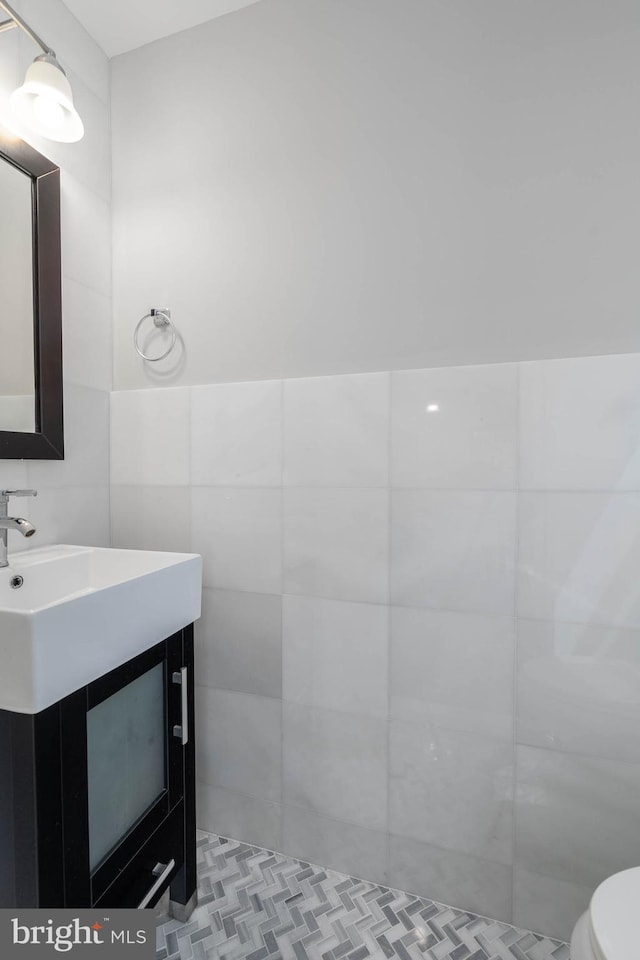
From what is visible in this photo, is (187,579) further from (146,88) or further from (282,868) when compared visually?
(146,88)

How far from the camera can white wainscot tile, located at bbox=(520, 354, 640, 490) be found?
112cm

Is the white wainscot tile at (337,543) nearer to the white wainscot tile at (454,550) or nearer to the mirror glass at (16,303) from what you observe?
the white wainscot tile at (454,550)

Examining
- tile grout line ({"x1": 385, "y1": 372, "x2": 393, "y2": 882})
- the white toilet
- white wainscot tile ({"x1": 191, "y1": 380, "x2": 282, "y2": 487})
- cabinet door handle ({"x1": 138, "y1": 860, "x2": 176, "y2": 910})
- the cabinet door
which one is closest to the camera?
the white toilet

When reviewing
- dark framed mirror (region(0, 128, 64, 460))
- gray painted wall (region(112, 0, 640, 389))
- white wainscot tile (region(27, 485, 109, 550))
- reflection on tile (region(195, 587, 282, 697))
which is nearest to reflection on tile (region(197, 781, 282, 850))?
reflection on tile (region(195, 587, 282, 697))

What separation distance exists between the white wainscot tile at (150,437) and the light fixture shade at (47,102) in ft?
2.31

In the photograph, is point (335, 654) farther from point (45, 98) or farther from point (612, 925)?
point (45, 98)

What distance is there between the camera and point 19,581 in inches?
45.0

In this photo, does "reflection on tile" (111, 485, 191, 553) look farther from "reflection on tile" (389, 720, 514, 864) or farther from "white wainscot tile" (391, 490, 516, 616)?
A: "reflection on tile" (389, 720, 514, 864)

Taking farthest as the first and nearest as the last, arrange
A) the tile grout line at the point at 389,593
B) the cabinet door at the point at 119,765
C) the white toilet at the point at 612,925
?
the tile grout line at the point at 389,593 < the cabinet door at the point at 119,765 < the white toilet at the point at 612,925

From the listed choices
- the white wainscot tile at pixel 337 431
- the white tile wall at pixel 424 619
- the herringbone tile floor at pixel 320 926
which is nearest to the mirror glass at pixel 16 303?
the white tile wall at pixel 424 619

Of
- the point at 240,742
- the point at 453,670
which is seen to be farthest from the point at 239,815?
the point at 453,670

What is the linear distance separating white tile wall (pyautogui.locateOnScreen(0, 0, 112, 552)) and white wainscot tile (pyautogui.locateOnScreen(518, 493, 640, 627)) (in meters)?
1.29

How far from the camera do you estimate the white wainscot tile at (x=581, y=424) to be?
1.12 m

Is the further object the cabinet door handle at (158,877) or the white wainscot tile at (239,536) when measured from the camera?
the white wainscot tile at (239,536)
